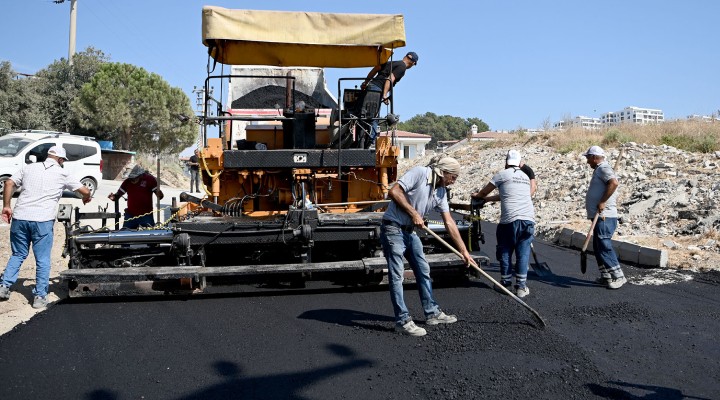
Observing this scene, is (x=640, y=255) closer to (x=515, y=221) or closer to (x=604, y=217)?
(x=604, y=217)

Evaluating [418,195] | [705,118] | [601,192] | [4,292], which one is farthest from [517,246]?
[705,118]

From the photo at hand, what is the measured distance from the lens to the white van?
16152 millimetres

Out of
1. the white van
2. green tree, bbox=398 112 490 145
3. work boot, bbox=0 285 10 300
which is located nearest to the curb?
work boot, bbox=0 285 10 300

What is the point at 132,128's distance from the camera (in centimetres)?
3234

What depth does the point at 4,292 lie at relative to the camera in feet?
19.6

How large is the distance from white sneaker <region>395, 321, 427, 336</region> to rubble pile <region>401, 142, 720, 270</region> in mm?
4844

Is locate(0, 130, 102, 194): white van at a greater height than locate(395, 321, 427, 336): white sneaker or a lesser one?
greater

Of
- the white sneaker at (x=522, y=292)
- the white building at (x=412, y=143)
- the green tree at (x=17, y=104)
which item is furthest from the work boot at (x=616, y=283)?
the white building at (x=412, y=143)

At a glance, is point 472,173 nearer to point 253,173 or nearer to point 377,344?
point 253,173

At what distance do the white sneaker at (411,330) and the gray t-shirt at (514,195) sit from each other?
2.01 meters

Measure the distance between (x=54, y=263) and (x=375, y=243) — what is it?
5104mm

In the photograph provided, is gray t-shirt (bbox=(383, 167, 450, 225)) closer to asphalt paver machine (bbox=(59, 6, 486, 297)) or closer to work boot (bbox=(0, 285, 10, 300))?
asphalt paver machine (bbox=(59, 6, 486, 297))

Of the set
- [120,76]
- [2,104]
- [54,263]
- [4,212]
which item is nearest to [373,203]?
[4,212]

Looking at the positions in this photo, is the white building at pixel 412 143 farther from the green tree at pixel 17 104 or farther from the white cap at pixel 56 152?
the white cap at pixel 56 152
